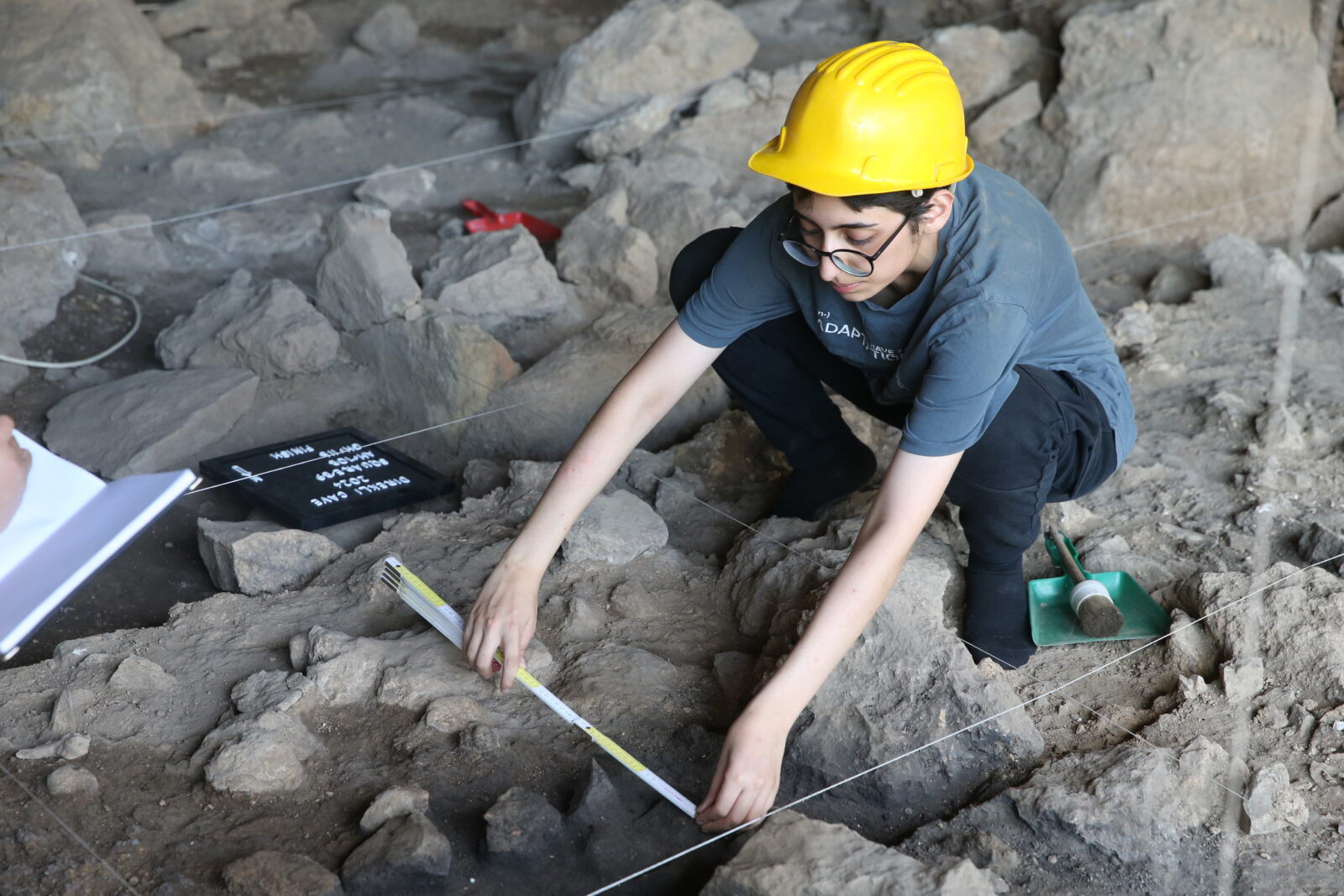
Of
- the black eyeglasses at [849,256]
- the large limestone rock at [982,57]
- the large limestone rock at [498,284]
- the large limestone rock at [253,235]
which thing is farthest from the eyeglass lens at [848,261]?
the large limestone rock at [982,57]

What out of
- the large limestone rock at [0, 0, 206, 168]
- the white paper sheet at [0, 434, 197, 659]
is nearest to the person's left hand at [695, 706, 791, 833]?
the white paper sheet at [0, 434, 197, 659]

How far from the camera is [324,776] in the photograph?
1.86 m

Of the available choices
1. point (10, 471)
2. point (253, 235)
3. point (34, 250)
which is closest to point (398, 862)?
point (10, 471)

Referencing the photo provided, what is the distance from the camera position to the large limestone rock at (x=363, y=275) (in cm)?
354

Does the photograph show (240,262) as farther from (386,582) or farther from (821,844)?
(821,844)

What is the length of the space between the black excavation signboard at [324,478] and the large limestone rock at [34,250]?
4.35ft

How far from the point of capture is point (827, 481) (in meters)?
2.64

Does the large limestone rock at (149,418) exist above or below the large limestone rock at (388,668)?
below

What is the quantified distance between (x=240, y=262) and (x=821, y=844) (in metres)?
3.59

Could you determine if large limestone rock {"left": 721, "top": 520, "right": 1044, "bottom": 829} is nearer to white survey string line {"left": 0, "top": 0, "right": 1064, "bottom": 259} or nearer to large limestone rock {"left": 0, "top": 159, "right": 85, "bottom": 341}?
large limestone rock {"left": 0, "top": 159, "right": 85, "bottom": 341}

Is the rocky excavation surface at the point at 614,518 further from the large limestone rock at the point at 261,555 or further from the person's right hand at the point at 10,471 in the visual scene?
the person's right hand at the point at 10,471

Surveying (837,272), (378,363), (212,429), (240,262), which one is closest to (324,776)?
(837,272)

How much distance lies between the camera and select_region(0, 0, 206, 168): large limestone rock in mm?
5211

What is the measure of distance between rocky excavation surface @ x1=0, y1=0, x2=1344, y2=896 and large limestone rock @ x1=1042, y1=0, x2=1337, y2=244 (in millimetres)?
14
